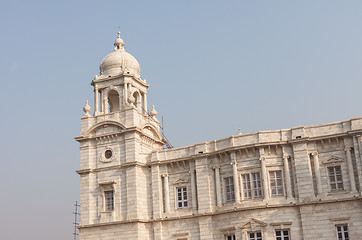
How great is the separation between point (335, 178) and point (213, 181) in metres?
8.43

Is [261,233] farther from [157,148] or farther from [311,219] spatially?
[157,148]

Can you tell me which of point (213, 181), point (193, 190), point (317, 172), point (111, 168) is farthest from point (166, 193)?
point (317, 172)

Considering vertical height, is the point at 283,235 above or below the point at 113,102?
below

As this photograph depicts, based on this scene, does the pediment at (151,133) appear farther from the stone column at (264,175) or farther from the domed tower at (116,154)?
the stone column at (264,175)

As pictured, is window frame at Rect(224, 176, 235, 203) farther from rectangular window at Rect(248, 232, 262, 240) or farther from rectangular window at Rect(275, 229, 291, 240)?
rectangular window at Rect(275, 229, 291, 240)

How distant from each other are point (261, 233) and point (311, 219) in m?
3.38

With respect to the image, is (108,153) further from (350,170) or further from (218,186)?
(350,170)

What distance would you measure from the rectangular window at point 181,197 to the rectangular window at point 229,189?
10.9 feet

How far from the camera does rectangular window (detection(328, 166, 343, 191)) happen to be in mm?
31844

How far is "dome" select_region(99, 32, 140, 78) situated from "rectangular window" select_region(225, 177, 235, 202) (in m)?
12.5

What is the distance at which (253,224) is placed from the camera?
1270 inches

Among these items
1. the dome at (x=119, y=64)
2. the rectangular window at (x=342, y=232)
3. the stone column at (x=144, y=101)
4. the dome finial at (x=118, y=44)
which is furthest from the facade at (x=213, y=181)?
the dome finial at (x=118, y=44)

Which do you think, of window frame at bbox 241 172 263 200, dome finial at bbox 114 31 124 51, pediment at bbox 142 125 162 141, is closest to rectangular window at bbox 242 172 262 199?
window frame at bbox 241 172 263 200

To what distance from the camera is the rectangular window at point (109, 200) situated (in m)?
36.1
